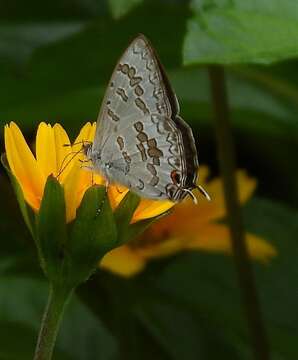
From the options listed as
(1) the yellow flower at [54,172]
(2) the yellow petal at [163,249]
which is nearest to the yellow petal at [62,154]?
(1) the yellow flower at [54,172]

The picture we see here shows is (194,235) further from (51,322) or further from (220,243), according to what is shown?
(51,322)

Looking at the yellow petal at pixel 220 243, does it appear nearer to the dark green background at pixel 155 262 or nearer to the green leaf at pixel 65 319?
the dark green background at pixel 155 262

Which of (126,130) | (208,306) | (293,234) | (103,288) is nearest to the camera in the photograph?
(126,130)

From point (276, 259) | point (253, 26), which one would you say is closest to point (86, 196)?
point (253, 26)

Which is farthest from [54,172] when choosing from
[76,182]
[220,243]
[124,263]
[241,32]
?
[220,243]

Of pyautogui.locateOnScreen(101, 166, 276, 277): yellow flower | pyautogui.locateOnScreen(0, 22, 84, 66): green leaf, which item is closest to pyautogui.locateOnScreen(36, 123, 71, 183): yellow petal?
pyautogui.locateOnScreen(101, 166, 276, 277): yellow flower

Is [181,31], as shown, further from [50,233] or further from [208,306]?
[50,233]

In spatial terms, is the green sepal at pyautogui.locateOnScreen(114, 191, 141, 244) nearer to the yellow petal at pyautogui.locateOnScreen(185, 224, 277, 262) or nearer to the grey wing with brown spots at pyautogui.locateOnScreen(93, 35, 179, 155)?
the grey wing with brown spots at pyautogui.locateOnScreen(93, 35, 179, 155)
